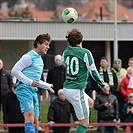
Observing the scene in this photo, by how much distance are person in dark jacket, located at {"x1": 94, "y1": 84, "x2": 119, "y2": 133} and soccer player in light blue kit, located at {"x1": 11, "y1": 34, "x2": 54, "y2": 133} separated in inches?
170

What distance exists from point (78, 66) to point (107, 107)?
4.61 meters

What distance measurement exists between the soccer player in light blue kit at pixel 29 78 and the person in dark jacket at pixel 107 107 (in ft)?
14.1

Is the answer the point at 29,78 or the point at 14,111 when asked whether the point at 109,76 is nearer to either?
the point at 14,111

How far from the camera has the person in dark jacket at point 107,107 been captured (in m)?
16.8

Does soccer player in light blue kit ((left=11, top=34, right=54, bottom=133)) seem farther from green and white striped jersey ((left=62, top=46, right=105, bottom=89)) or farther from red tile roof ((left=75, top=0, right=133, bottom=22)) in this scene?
red tile roof ((left=75, top=0, right=133, bottom=22))

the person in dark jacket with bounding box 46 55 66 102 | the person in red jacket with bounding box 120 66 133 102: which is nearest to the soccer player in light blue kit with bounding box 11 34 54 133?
the person in dark jacket with bounding box 46 55 66 102

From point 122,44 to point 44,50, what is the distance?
64.7 ft

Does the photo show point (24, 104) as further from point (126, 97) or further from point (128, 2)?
point (128, 2)

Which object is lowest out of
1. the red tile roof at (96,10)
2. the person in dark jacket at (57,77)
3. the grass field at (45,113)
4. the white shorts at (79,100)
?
the grass field at (45,113)

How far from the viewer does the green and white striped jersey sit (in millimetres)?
12289

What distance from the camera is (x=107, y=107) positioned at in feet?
55.1

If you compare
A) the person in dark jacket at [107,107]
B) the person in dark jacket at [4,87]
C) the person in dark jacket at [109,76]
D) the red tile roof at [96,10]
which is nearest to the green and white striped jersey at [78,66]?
the person in dark jacket at [107,107]

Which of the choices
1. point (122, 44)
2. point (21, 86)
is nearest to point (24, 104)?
point (21, 86)

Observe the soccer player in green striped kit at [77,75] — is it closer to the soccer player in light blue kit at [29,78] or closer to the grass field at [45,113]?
the soccer player in light blue kit at [29,78]
